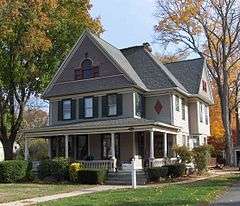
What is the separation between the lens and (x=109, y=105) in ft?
115

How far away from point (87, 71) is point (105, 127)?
21.6 feet

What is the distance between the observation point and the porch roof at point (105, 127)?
30766 millimetres

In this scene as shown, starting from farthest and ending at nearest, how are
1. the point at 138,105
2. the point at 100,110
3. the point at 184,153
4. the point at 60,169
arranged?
the point at 100,110 < the point at 138,105 < the point at 184,153 < the point at 60,169

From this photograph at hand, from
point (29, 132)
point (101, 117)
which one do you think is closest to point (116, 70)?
point (101, 117)

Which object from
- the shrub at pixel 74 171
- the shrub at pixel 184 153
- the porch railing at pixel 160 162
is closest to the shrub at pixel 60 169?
the shrub at pixel 74 171

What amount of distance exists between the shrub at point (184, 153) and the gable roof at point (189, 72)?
864 cm

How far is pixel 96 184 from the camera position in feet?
91.9

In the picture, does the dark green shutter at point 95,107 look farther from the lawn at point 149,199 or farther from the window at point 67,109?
the lawn at point 149,199

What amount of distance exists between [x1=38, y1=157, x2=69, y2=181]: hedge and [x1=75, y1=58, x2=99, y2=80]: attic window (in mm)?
8354

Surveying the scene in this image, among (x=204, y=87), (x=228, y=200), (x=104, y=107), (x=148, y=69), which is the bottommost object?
(x=228, y=200)

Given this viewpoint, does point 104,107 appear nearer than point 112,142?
No

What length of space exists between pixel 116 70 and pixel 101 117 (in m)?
3.65

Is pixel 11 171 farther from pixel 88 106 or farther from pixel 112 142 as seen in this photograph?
pixel 88 106

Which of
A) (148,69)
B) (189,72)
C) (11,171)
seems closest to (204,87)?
(189,72)
